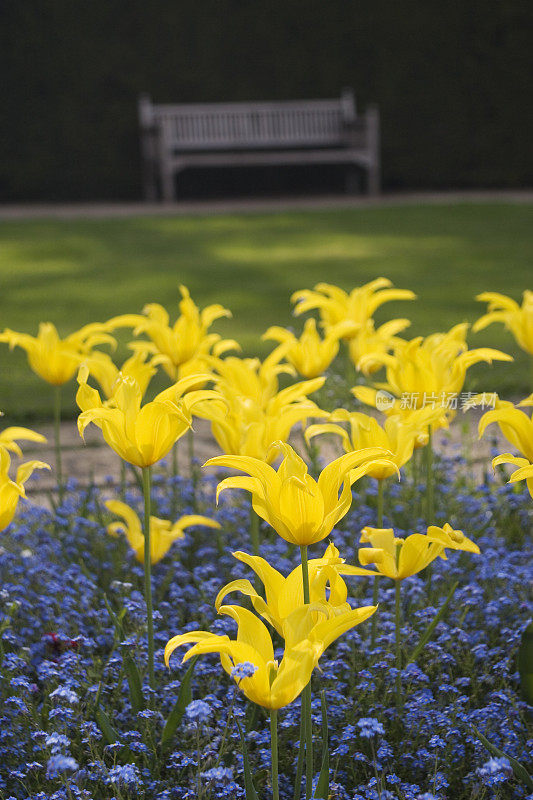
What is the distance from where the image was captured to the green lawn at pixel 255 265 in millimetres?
6262

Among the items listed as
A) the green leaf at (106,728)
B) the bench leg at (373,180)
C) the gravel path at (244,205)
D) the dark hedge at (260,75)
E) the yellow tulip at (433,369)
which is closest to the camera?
the green leaf at (106,728)

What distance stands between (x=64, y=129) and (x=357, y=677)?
36.8ft

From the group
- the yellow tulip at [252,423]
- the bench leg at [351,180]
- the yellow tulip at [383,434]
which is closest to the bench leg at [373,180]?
the bench leg at [351,180]

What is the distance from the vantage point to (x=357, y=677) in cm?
223

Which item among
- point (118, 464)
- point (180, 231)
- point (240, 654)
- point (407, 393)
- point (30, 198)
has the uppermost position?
point (30, 198)

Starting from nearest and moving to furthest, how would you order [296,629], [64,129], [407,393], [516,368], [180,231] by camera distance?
[296,629], [407,393], [516,368], [180,231], [64,129]

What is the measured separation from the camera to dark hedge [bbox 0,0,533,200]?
Answer: 12258 millimetres

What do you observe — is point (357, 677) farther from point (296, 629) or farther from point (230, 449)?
point (296, 629)

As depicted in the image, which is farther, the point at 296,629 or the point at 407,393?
the point at 407,393

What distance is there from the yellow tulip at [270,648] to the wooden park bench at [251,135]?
1103 cm

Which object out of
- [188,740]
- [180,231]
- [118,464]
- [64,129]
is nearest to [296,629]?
[188,740]

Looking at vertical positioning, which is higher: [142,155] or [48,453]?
[142,155]

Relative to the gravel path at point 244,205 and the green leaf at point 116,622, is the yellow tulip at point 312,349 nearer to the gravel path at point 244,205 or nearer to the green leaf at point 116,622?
the green leaf at point 116,622

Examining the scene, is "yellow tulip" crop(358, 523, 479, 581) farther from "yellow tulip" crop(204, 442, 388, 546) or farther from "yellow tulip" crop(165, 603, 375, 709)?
"yellow tulip" crop(165, 603, 375, 709)
